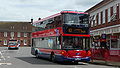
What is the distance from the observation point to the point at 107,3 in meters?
32.3

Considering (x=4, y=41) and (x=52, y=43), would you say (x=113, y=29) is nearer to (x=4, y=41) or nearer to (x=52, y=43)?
(x=52, y=43)

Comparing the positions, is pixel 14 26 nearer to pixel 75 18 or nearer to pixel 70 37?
pixel 75 18

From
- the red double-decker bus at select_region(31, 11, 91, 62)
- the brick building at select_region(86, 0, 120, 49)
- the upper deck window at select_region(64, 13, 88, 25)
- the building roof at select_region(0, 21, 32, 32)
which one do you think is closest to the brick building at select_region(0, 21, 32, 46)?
the building roof at select_region(0, 21, 32, 32)

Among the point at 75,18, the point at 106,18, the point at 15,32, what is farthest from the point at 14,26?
the point at 75,18

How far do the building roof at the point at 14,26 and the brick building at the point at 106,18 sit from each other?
6136cm

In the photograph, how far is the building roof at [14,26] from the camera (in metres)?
96.1

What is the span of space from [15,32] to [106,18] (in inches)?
2707

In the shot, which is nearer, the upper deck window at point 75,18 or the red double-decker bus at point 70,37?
the red double-decker bus at point 70,37

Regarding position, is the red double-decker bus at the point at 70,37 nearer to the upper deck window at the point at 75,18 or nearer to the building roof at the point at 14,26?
the upper deck window at the point at 75,18

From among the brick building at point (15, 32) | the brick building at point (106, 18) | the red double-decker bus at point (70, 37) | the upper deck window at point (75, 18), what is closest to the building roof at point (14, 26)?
the brick building at point (15, 32)

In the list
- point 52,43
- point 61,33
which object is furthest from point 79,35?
point 52,43

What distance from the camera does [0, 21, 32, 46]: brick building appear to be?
95.1 meters

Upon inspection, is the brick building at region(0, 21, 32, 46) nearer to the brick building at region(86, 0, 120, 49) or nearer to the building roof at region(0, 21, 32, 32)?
the building roof at region(0, 21, 32, 32)

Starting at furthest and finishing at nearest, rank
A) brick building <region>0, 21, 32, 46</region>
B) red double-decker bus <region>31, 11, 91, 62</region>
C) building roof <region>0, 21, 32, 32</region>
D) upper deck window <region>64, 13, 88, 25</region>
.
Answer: building roof <region>0, 21, 32, 32</region>, brick building <region>0, 21, 32, 46</region>, upper deck window <region>64, 13, 88, 25</region>, red double-decker bus <region>31, 11, 91, 62</region>
